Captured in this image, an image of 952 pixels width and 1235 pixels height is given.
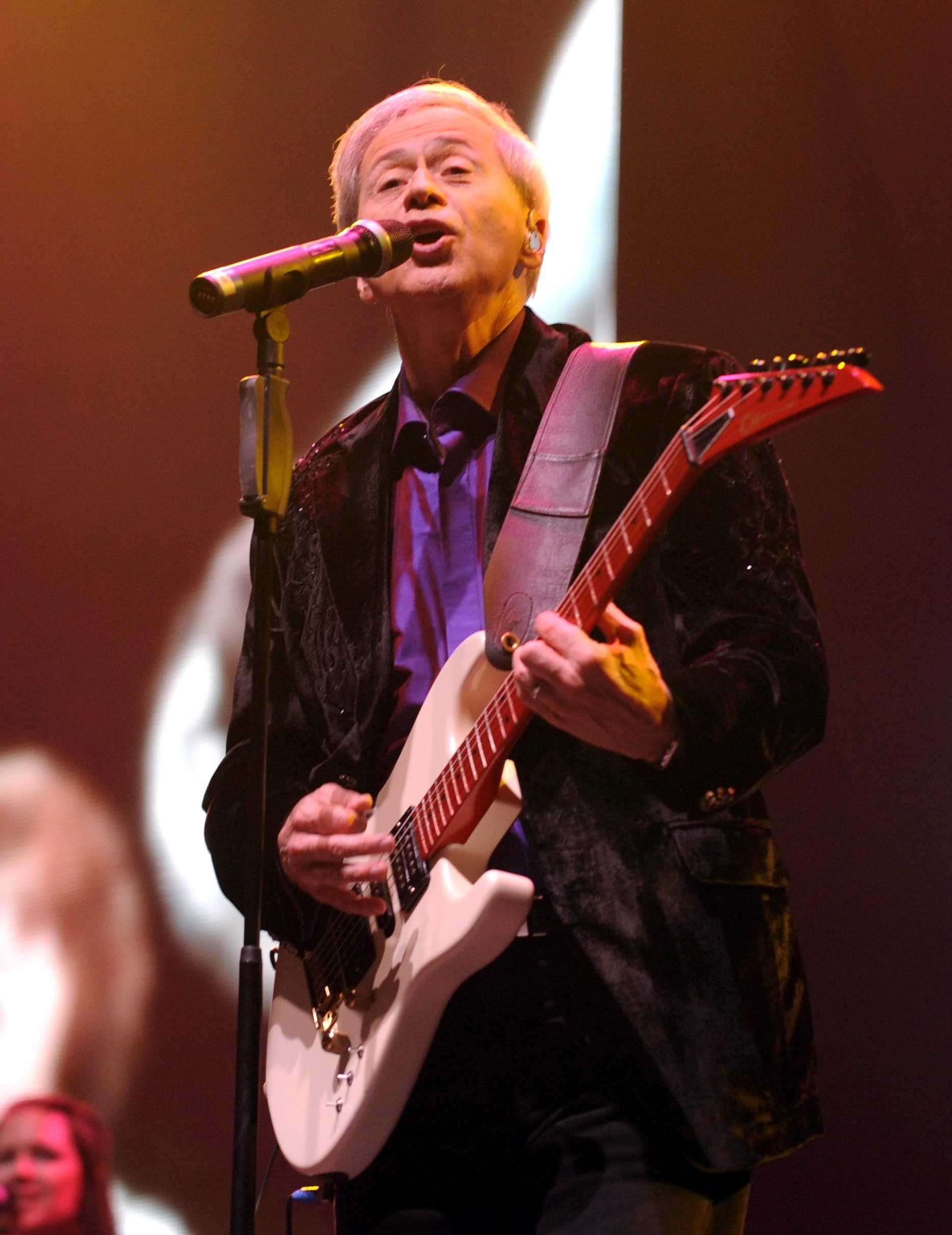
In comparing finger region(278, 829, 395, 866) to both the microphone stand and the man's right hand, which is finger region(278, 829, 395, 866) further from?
the microphone stand

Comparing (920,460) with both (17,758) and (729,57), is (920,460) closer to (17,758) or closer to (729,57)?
(729,57)

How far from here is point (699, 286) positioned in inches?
109

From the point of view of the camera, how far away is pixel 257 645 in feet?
5.11

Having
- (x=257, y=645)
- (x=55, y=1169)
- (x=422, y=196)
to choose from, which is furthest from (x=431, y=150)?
(x=55, y=1169)

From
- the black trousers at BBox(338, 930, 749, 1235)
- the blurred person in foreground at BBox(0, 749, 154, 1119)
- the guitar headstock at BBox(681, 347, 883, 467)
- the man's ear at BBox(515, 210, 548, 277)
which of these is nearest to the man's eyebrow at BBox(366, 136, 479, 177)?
the man's ear at BBox(515, 210, 548, 277)

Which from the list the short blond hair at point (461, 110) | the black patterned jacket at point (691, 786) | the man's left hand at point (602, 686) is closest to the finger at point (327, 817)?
the black patterned jacket at point (691, 786)

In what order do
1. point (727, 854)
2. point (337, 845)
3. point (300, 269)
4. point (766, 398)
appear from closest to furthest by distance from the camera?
point (766, 398), point (727, 854), point (300, 269), point (337, 845)

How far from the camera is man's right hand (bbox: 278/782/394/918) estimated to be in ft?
5.55

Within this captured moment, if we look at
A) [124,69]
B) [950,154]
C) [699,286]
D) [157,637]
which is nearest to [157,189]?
[124,69]

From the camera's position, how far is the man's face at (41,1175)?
2.66 metres

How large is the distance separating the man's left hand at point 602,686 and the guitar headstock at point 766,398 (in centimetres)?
21

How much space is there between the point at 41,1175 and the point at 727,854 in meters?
1.87

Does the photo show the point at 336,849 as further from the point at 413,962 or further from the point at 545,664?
the point at 545,664

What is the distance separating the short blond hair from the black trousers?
118 centimetres
